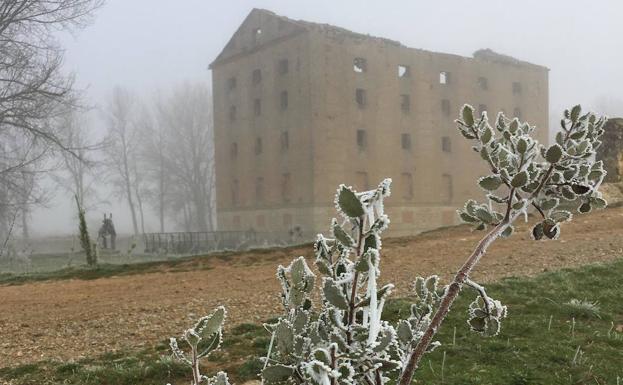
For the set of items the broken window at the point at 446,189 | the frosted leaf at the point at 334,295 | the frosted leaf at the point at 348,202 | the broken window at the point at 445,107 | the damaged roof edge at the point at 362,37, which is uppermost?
the damaged roof edge at the point at 362,37

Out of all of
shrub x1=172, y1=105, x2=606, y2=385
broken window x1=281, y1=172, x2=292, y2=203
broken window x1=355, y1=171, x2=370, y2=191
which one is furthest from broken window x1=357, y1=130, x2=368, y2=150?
shrub x1=172, y1=105, x2=606, y2=385

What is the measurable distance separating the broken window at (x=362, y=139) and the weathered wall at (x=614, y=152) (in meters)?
17.0

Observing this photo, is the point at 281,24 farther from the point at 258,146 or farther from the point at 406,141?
the point at 406,141

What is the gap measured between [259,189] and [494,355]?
1381 inches

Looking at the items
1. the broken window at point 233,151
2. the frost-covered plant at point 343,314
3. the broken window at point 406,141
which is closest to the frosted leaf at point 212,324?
the frost-covered plant at point 343,314

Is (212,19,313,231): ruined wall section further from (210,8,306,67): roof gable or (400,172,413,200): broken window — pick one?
(400,172,413,200): broken window

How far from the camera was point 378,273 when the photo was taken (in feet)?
3.51

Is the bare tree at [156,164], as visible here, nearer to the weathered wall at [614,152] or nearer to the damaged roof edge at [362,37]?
the damaged roof edge at [362,37]

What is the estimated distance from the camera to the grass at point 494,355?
431 cm

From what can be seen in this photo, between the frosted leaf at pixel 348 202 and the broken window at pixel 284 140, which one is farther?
the broken window at pixel 284 140

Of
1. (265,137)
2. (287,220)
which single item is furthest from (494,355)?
(265,137)

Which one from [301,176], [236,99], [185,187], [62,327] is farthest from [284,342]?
[185,187]

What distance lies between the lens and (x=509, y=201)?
1.32m

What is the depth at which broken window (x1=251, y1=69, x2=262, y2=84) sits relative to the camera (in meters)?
39.2
